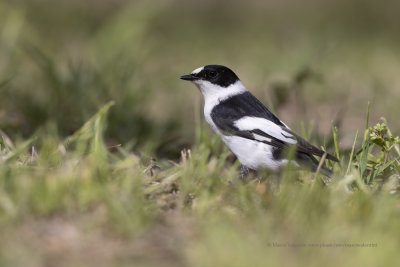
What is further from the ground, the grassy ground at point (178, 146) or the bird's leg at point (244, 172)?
the grassy ground at point (178, 146)

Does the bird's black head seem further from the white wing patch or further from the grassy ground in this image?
the white wing patch

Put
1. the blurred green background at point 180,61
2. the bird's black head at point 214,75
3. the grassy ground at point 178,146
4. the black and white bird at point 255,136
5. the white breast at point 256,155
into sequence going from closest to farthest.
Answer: the grassy ground at point 178,146
the black and white bird at point 255,136
the white breast at point 256,155
the bird's black head at point 214,75
the blurred green background at point 180,61

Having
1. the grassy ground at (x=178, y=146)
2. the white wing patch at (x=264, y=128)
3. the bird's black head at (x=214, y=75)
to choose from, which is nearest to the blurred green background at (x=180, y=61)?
the grassy ground at (x=178, y=146)

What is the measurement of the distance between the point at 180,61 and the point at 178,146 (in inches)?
120

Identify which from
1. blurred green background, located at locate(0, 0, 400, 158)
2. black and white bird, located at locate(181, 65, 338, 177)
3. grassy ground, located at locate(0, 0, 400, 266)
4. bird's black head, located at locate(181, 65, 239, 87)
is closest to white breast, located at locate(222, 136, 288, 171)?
black and white bird, located at locate(181, 65, 338, 177)

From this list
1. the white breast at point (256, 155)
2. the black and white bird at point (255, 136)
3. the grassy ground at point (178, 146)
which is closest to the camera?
the grassy ground at point (178, 146)

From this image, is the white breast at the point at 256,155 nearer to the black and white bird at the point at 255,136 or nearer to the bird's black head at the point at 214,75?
the black and white bird at the point at 255,136

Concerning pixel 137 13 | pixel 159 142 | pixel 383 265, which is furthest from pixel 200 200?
pixel 137 13

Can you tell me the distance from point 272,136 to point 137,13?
3441 millimetres

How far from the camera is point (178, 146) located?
481 cm

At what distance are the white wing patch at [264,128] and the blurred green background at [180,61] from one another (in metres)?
0.42

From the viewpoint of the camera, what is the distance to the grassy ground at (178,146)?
241 cm

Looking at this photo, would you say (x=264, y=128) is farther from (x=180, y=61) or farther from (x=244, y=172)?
(x=180, y=61)

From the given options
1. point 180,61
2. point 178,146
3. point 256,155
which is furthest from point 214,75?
point 180,61
